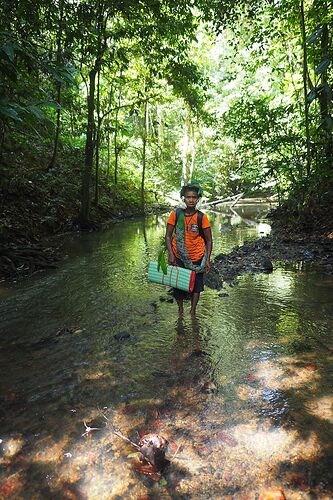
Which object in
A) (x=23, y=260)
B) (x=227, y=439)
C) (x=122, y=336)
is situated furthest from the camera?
(x=23, y=260)

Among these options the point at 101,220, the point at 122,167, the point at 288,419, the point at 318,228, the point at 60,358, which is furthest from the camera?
the point at 122,167

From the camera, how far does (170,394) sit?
10.5 feet

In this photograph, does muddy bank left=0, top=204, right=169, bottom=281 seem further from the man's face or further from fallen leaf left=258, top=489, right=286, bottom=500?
fallen leaf left=258, top=489, right=286, bottom=500

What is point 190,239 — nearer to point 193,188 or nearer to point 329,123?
point 193,188

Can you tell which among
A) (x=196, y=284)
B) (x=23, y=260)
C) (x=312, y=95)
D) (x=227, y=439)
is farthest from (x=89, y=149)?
(x=227, y=439)

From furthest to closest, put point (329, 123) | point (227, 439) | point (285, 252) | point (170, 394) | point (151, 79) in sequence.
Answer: point (151, 79), point (285, 252), point (329, 123), point (170, 394), point (227, 439)

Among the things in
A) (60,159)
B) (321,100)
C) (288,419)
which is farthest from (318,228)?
(60,159)

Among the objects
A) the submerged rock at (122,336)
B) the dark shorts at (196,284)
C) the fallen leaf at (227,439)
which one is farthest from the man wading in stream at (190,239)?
the fallen leaf at (227,439)

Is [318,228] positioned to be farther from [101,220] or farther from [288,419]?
[101,220]

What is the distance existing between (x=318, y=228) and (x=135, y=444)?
930 cm

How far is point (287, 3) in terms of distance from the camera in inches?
404

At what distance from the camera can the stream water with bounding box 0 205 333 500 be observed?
Answer: 90.0 inches

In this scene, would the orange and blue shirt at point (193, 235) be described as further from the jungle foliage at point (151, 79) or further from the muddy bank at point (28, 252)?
the muddy bank at point (28, 252)

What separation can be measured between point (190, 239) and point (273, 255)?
4771 millimetres
